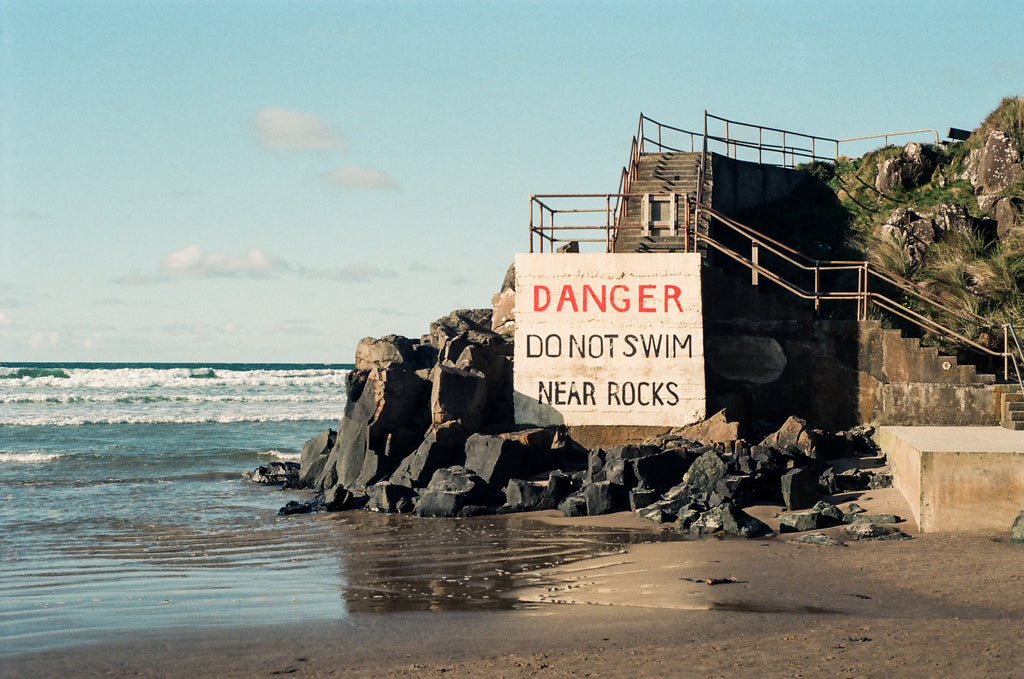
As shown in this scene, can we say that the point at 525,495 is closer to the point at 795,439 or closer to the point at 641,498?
the point at 641,498

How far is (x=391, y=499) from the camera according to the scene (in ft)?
51.1

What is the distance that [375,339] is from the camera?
79.2 ft

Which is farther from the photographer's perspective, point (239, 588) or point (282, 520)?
point (282, 520)

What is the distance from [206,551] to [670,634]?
7.29m

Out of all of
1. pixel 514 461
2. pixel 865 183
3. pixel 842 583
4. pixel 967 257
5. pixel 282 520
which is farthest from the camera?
pixel 865 183

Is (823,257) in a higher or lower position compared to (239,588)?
higher

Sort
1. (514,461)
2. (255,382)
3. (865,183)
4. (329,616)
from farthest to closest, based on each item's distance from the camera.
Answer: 1. (255,382)
2. (865,183)
3. (514,461)
4. (329,616)

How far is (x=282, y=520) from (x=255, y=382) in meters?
50.2

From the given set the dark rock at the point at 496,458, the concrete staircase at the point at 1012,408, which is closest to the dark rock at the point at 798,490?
the dark rock at the point at 496,458

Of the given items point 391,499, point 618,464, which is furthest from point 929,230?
point 391,499

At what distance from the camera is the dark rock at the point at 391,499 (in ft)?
50.8

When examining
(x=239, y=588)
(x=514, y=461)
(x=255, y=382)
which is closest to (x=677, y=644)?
(x=239, y=588)

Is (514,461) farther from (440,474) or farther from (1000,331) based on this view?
(1000,331)

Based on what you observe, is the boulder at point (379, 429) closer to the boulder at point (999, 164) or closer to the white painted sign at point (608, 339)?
the white painted sign at point (608, 339)
